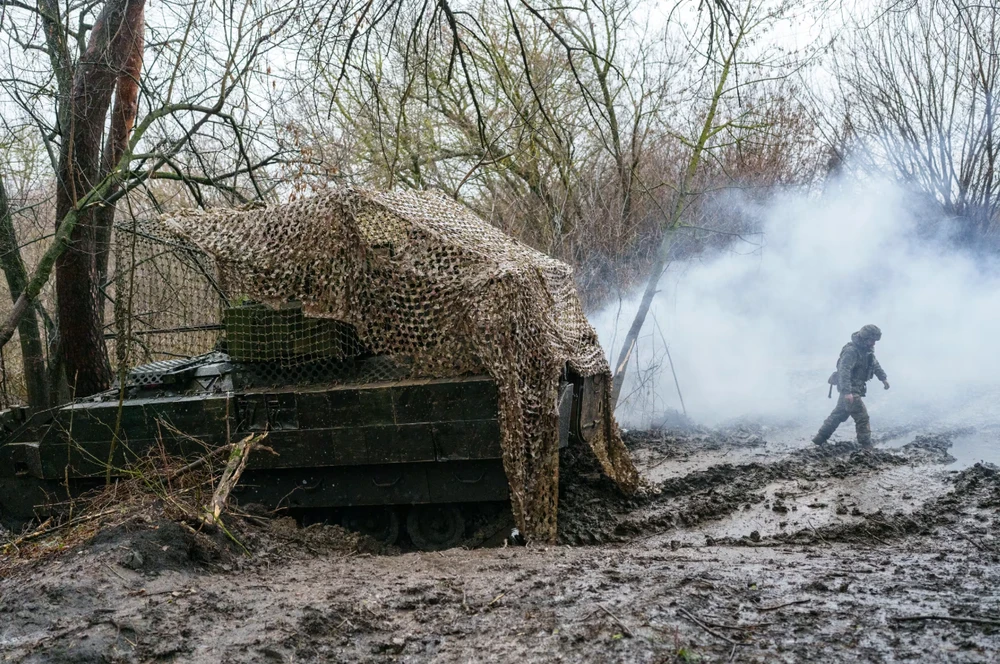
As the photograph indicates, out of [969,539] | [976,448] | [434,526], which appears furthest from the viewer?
[976,448]

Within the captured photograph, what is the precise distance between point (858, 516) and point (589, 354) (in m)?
2.68

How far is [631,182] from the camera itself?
1449 cm

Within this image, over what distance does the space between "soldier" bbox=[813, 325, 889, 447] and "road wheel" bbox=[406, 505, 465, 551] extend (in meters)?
5.56

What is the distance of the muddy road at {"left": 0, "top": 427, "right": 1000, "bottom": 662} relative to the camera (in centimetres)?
434

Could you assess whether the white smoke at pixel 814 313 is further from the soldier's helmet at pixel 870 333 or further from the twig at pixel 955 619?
the twig at pixel 955 619

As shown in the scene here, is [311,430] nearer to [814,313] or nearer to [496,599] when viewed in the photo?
[496,599]

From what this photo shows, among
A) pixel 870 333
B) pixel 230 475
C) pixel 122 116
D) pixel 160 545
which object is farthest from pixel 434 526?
pixel 870 333

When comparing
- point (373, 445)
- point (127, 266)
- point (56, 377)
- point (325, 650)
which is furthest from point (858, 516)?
point (56, 377)

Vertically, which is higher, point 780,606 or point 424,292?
point 424,292

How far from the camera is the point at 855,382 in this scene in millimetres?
11773

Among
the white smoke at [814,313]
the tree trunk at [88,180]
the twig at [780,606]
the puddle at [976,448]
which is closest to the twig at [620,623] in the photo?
the twig at [780,606]

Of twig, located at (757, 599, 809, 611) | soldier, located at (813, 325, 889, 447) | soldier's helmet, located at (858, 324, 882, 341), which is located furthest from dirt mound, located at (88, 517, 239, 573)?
soldier's helmet, located at (858, 324, 882, 341)

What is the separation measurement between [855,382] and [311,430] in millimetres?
7029

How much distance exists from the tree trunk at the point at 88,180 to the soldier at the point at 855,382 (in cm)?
832
